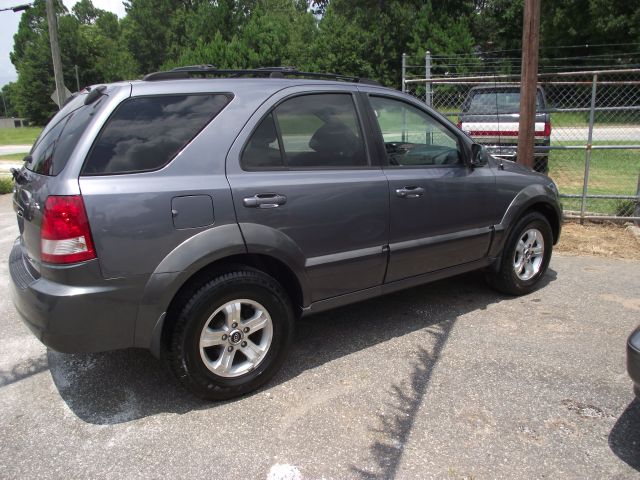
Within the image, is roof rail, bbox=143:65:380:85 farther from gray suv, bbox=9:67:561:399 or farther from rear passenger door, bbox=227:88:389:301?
rear passenger door, bbox=227:88:389:301

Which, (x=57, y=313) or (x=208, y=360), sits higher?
(x=57, y=313)

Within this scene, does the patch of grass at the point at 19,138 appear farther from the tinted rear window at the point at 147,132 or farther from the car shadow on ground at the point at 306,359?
the tinted rear window at the point at 147,132

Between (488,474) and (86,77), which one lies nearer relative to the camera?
(488,474)

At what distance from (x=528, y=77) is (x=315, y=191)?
163 inches

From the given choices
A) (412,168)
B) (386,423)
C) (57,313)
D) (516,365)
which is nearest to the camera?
(57,313)

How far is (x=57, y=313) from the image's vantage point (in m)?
2.70

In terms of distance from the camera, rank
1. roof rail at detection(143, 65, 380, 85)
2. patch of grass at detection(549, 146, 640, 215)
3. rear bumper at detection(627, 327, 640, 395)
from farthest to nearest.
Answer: patch of grass at detection(549, 146, 640, 215), roof rail at detection(143, 65, 380, 85), rear bumper at detection(627, 327, 640, 395)

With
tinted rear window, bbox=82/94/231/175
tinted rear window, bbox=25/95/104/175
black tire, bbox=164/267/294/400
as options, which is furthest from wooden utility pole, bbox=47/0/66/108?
black tire, bbox=164/267/294/400

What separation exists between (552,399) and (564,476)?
691mm

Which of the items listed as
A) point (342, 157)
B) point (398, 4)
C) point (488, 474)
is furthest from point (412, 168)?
point (398, 4)

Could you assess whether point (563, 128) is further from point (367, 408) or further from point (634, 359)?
point (367, 408)

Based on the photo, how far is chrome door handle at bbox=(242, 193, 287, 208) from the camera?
3.07 meters

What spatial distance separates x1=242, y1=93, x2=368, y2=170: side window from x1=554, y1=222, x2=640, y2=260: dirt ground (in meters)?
3.85

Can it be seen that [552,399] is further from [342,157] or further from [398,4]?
[398,4]
